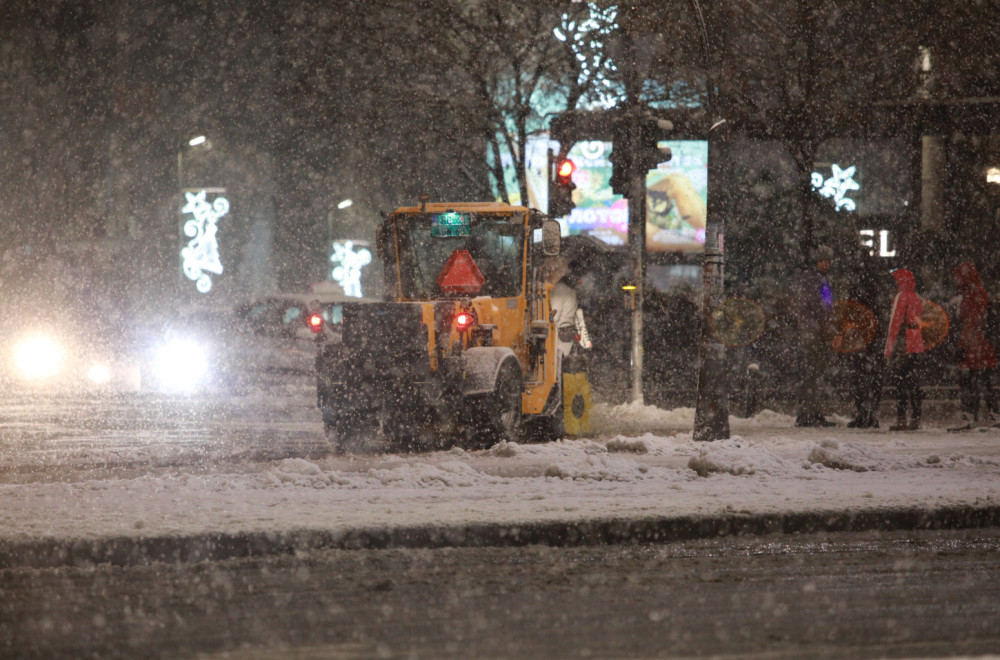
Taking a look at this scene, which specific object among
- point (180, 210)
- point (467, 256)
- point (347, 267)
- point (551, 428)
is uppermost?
point (180, 210)

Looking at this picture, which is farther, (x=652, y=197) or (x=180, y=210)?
(x=180, y=210)

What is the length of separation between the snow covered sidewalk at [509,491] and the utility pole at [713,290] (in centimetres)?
65

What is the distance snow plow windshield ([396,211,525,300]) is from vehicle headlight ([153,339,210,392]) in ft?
25.9

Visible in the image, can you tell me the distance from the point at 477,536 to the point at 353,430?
5.80 metres

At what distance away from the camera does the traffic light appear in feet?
48.0

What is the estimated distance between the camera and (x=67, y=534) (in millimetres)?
6324

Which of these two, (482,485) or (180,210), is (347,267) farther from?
(482,485)

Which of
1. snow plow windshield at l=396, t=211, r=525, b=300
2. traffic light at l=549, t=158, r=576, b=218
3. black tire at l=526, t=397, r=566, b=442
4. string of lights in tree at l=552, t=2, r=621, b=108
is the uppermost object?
string of lights in tree at l=552, t=2, r=621, b=108

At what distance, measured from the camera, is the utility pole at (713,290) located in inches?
467

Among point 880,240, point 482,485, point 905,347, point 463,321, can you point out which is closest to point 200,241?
point 880,240

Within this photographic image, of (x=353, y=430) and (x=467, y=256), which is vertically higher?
(x=467, y=256)

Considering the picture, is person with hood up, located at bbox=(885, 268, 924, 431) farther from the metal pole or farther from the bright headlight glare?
the metal pole

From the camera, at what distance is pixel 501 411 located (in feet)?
40.4

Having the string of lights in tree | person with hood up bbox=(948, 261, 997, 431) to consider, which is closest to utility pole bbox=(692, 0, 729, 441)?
person with hood up bbox=(948, 261, 997, 431)
